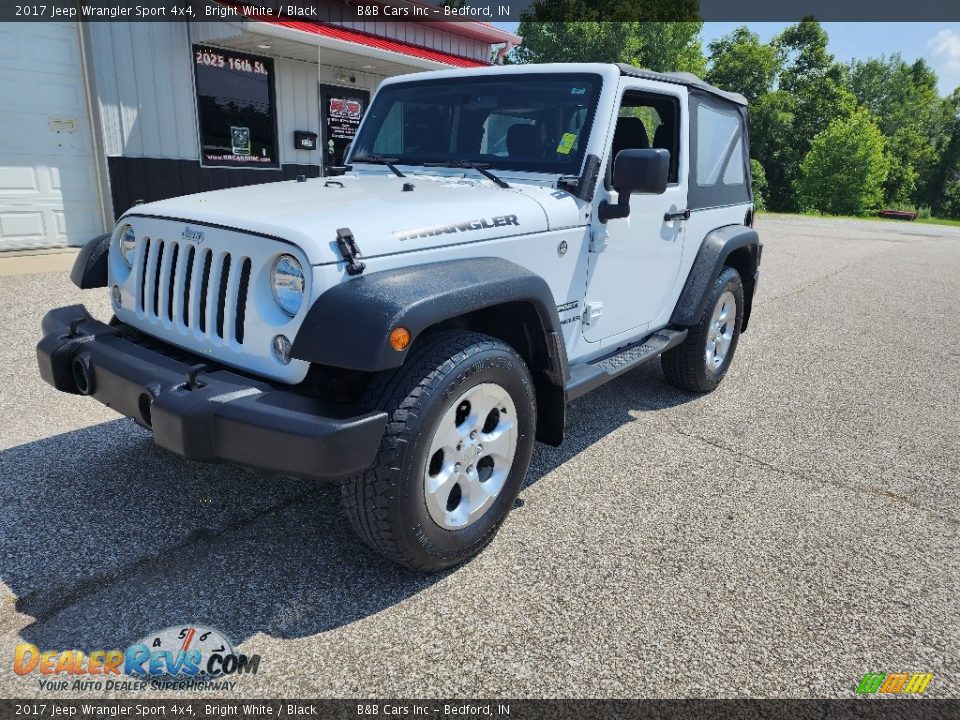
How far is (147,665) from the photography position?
7.11ft

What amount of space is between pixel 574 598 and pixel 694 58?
1899 inches

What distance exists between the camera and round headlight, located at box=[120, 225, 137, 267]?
2996 millimetres

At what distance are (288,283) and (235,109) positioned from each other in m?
8.90

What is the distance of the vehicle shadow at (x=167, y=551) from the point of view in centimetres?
238

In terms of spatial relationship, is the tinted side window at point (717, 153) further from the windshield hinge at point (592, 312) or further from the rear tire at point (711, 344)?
the windshield hinge at point (592, 312)

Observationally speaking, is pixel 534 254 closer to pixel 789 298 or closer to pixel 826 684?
pixel 826 684

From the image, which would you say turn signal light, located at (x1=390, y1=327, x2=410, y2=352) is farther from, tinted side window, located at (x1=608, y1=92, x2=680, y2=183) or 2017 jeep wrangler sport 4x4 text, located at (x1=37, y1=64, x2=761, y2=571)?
tinted side window, located at (x1=608, y1=92, x2=680, y2=183)

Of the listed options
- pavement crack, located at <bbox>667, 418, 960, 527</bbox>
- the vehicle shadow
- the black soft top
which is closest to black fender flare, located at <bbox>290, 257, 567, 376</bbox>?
the vehicle shadow

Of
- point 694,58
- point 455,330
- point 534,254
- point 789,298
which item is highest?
point 694,58

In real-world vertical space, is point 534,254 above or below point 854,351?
above

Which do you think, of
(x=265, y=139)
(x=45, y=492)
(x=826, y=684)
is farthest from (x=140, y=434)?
(x=265, y=139)

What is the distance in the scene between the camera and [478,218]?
271 centimetres

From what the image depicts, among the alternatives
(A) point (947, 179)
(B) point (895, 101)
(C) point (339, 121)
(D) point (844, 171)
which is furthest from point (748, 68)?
(C) point (339, 121)

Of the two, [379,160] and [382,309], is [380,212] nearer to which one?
[382,309]
